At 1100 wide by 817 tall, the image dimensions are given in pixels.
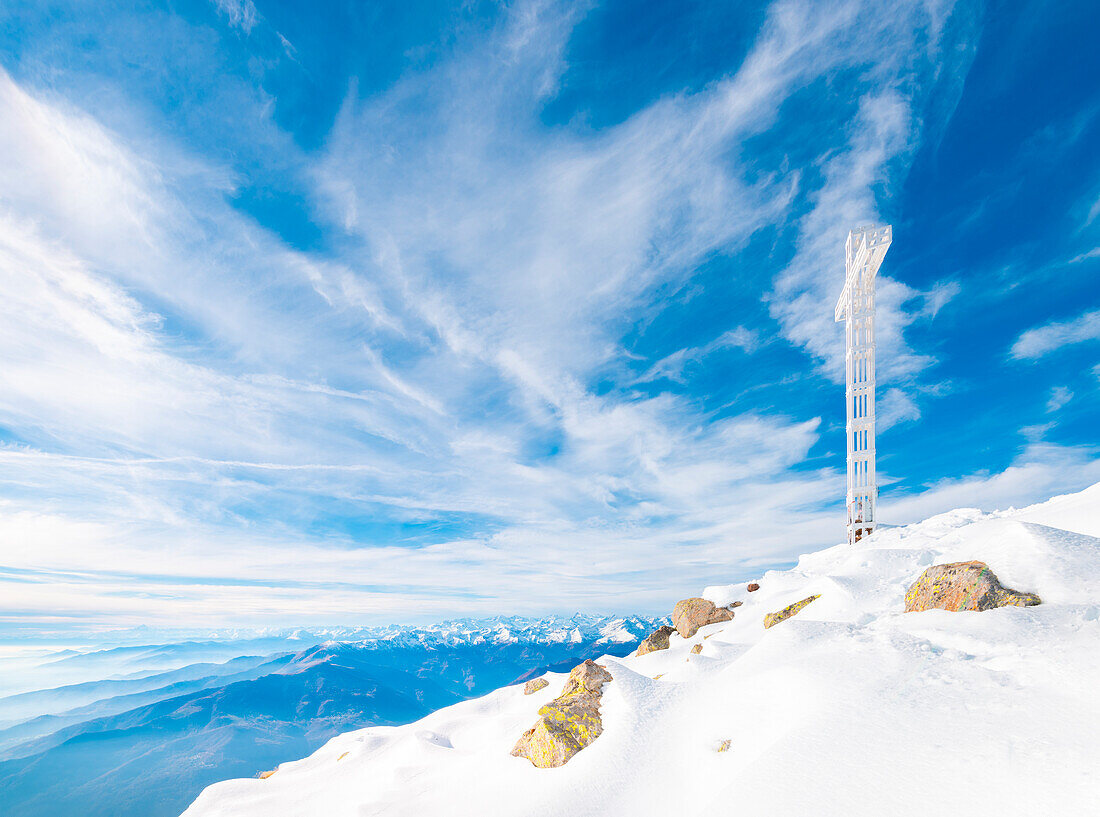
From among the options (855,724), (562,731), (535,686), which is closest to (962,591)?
(855,724)

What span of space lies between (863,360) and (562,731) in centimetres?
3431

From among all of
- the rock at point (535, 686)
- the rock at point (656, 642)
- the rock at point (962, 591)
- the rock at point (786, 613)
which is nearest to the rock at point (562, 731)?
the rock at point (786, 613)

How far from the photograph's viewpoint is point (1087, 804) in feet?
23.0

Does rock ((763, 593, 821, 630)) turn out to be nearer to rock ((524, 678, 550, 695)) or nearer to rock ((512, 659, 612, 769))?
rock ((512, 659, 612, 769))

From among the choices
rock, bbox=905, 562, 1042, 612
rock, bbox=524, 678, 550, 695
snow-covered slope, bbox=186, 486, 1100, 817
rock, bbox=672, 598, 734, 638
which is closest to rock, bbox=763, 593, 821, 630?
snow-covered slope, bbox=186, 486, 1100, 817

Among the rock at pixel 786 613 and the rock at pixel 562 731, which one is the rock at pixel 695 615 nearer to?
the rock at pixel 786 613

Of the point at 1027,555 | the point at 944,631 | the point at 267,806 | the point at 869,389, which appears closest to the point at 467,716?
the point at 267,806

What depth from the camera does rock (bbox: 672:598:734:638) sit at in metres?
28.9

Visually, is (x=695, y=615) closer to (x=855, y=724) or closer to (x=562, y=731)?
(x=562, y=731)

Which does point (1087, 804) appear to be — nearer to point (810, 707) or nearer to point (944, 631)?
point (810, 707)

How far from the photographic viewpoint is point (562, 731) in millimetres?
16375

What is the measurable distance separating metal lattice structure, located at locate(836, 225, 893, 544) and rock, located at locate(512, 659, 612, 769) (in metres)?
27.4

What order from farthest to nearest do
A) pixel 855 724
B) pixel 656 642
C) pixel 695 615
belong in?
1. pixel 656 642
2. pixel 695 615
3. pixel 855 724

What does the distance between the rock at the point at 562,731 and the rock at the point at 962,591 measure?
36.1 feet
